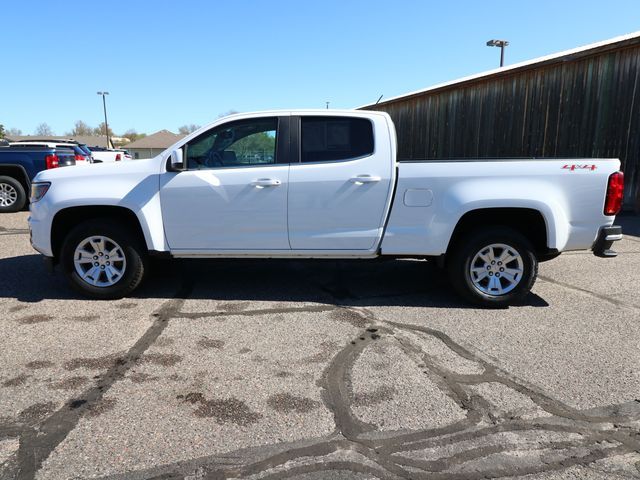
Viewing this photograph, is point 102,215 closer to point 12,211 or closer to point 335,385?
point 335,385

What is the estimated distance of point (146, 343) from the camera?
13.0 feet

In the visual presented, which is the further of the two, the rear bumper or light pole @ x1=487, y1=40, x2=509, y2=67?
light pole @ x1=487, y1=40, x2=509, y2=67

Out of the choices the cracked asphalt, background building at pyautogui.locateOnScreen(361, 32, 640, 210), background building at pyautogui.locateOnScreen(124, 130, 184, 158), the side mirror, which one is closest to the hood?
the side mirror

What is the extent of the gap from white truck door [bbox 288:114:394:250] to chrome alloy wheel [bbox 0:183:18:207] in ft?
30.3

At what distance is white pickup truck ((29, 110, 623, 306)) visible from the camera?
460 centimetres

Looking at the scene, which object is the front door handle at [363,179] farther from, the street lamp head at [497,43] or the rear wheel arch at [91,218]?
the street lamp head at [497,43]

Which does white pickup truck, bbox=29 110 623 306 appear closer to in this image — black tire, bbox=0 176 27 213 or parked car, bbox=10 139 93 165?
black tire, bbox=0 176 27 213

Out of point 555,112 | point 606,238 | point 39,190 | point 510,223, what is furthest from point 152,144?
point 606,238

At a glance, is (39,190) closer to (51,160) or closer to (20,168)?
(51,160)

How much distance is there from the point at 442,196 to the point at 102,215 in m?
3.53

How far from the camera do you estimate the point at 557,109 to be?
1262 centimetres

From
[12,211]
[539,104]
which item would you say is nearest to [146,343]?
[12,211]

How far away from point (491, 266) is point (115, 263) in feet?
12.9

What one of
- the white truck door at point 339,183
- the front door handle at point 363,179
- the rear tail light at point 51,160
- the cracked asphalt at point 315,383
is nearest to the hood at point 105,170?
the cracked asphalt at point 315,383
